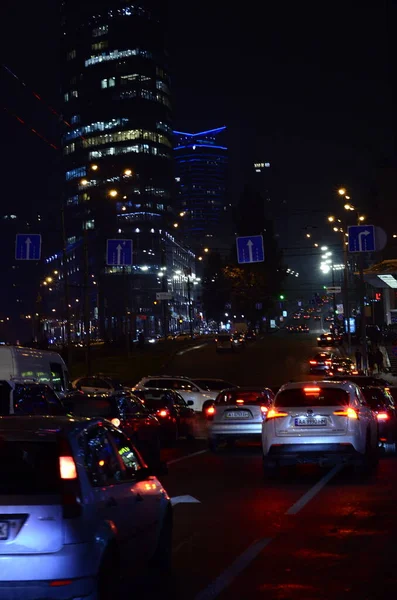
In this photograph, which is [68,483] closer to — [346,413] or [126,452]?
[126,452]

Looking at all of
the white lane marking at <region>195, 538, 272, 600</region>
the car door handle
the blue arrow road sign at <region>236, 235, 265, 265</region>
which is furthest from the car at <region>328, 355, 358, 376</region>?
the car door handle

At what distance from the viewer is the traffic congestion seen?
672 centimetres

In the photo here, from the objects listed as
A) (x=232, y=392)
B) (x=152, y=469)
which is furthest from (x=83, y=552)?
(x=232, y=392)

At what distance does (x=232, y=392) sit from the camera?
2495 cm

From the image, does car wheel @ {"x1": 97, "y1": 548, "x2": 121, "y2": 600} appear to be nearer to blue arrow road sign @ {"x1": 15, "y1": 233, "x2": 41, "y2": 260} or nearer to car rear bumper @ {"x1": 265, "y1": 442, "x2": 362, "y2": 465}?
car rear bumper @ {"x1": 265, "y1": 442, "x2": 362, "y2": 465}

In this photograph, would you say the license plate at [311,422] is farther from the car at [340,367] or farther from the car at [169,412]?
the car at [340,367]

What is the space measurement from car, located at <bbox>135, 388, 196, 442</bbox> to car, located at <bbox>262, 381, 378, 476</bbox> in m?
8.70

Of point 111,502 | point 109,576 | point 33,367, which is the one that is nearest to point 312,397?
point 33,367

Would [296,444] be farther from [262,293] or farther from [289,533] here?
[262,293]

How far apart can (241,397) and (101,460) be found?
1747 centimetres

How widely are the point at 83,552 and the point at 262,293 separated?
123038 millimetres

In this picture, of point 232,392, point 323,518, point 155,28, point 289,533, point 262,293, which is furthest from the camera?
point 155,28

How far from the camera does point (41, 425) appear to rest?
748 centimetres

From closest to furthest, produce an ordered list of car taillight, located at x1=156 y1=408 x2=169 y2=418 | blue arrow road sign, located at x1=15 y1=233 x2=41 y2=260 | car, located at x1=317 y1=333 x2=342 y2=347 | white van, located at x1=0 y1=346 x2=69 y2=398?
white van, located at x1=0 y1=346 x2=69 y2=398 < car taillight, located at x1=156 y1=408 x2=169 y2=418 < blue arrow road sign, located at x1=15 y1=233 x2=41 y2=260 < car, located at x1=317 y1=333 x2=342 y2=347
